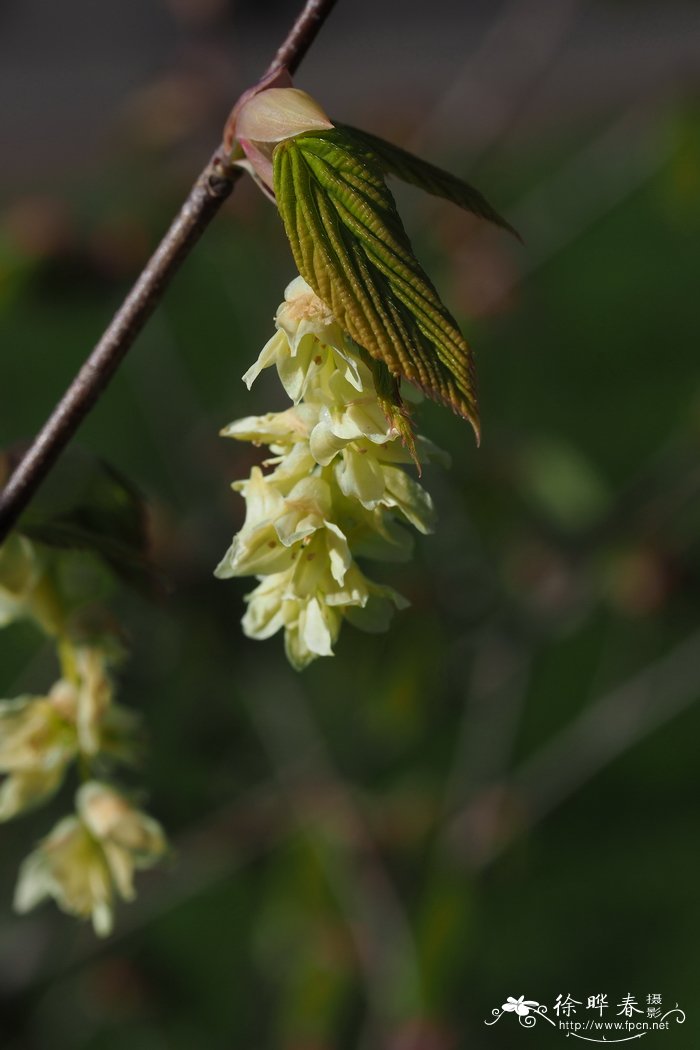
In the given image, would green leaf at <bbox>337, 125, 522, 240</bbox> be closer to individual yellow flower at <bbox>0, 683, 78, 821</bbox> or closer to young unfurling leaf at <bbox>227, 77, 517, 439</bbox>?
young unfurling leaf at <bbox>227, 77, 517, 439</bbox>

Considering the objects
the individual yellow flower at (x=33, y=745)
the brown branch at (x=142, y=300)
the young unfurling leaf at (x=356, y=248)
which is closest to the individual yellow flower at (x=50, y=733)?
the individual yellow flower at (x=33, y=745)

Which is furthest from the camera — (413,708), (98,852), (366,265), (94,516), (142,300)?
(413,708)

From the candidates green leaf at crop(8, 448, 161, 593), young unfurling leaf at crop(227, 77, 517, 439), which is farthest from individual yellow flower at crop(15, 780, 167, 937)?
young unfurling leaf at crop(227, 77, 517, 439)

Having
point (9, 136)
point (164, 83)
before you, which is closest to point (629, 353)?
point (164, 83)

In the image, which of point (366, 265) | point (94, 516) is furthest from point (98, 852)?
point (366, 265)

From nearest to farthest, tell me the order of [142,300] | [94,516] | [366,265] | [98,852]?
[366,265], [142,300], [94,516], [98,852]

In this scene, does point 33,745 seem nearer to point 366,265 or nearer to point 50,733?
point 50,733
